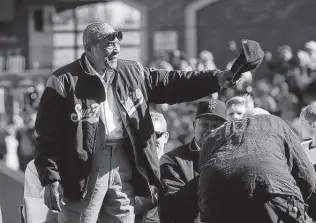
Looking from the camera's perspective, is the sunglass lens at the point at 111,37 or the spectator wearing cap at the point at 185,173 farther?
the sunglass lens at the point at 111,37

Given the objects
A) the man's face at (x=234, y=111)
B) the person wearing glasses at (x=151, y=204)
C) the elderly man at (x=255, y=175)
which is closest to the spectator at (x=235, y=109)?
the man's face at (x=234, y=111)

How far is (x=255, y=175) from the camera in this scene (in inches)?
175

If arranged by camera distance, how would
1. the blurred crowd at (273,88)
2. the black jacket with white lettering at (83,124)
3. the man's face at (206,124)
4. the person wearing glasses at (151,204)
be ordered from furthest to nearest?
1. the blurred crowd at (273,88)
2. the man's face at (206,124)
3. the person wearing glasses at (151,204)
4. the black jacket with white lettering at (83,124)

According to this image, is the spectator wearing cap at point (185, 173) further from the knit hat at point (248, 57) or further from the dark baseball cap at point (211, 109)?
the knit hat at point (248, 57)

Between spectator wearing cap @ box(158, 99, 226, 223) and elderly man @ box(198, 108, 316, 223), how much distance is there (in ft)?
1.78

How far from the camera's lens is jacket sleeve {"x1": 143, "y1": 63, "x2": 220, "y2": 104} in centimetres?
559

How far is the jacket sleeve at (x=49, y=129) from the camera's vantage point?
5.35m

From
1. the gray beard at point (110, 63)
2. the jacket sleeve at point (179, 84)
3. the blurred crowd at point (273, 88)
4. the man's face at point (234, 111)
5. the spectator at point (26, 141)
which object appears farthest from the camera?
the spectator at point (26, 141)

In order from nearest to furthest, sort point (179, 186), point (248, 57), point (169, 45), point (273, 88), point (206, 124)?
point (248, 57)
point (179, 186)
point (206, 124)
point (273, 88)
point (169, 45)

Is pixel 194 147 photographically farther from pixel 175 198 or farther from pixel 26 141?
pixel 26 141

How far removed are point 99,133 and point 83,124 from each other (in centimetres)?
12

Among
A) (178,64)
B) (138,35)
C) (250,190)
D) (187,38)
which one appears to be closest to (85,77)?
(250,190)

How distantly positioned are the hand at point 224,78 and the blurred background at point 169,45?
420cm

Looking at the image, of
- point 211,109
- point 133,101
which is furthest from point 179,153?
point 133,101
